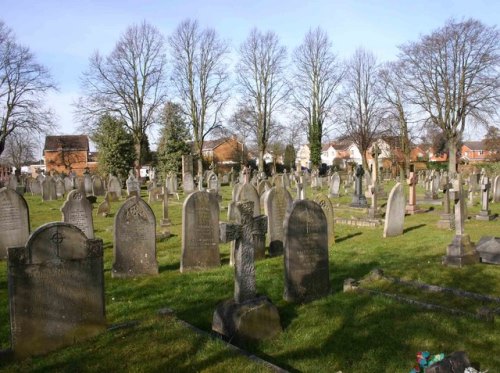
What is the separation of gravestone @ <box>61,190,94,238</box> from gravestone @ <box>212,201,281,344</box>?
6.53 metres

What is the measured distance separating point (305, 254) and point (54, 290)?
11.8 feet

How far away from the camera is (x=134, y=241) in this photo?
332 inches

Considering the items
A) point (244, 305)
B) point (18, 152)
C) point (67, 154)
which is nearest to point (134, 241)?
point (244, 305)

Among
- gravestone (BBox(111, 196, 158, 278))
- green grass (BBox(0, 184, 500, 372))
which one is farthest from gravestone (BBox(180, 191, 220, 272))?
gravestone (BBox(111, 196, 158, 278))

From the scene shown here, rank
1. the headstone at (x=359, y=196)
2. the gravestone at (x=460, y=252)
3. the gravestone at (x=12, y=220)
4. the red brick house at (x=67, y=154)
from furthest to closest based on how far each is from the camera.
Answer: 1. the red brick house at (x=67, y=154)
2. the headstone at (x=359, y=196)
3. the gravestone at (x=12, y=220)
4. the gravestone at (x=460, y=252)

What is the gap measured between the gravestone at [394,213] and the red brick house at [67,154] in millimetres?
55001

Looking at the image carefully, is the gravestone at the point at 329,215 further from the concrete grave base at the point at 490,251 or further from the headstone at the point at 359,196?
the headstone at the point at 359,196

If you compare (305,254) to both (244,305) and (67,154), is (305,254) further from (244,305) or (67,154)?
(67,154)

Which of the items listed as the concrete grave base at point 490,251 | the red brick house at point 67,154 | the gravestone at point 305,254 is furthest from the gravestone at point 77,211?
the red brick house at point 67,154

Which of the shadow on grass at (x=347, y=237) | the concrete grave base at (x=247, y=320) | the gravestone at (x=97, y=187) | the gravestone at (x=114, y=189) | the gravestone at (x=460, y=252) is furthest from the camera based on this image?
the gravestone at (x=97, y=187)

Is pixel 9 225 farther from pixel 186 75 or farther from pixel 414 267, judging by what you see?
pixel 186 75

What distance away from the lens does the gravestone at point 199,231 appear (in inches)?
344

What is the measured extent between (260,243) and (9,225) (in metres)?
6.06

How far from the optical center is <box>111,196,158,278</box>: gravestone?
827 centimetres
